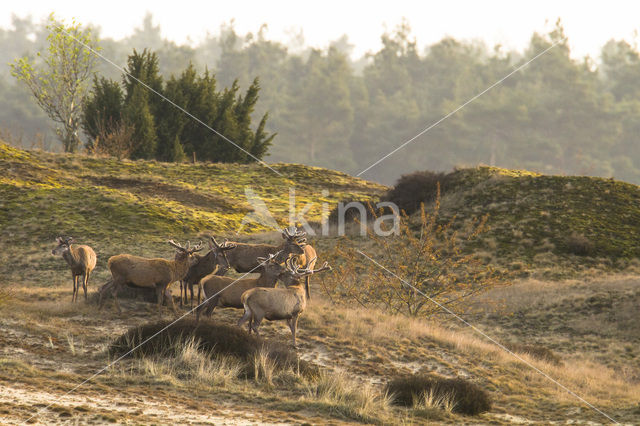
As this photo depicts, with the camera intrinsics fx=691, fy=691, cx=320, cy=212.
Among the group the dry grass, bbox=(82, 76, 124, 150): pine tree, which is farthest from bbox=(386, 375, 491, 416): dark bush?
bbox=(82, 76, 124, 150): pine tree

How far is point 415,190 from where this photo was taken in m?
35.5

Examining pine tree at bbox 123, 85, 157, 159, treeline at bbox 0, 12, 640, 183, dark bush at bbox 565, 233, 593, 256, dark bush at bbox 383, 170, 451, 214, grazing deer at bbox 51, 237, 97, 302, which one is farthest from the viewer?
treeline at bbox 0, 12, 640, 183

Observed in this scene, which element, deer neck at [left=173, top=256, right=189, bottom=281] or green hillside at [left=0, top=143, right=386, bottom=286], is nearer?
deer neck at [left=173, top=256, right=189, bottom=281]

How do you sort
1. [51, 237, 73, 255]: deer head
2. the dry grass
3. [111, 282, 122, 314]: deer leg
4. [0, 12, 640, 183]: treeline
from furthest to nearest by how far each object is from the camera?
1. [0, 12, 640, 183]: treeline
2. [51, 237, 73, 255]: deer head
3. [111, 282, 122, 314]: deer leg
4. the dry grass

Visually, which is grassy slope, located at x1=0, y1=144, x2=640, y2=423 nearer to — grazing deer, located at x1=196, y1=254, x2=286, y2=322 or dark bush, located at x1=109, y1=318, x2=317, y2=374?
dark bush, located at x1=109, y1=318, x2=317, y2=374

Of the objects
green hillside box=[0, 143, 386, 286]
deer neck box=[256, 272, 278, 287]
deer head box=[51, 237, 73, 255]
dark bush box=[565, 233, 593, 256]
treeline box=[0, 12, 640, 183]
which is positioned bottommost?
deer neck box=[256, 272, 278, 287]

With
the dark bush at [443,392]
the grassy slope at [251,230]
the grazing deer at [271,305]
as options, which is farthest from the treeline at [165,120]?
the dark bush at [443,392]

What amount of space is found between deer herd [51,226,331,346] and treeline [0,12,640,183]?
6877 cm

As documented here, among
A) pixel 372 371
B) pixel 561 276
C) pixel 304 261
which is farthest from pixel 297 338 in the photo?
pixel 561 276

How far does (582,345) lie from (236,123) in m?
38.0

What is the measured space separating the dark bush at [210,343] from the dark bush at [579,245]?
64.4ft

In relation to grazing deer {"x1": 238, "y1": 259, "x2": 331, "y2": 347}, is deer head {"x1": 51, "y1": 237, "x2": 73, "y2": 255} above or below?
above

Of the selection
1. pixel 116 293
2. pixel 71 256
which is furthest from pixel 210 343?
pixel 71 256

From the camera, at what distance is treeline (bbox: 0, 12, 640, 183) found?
91.9 meters
